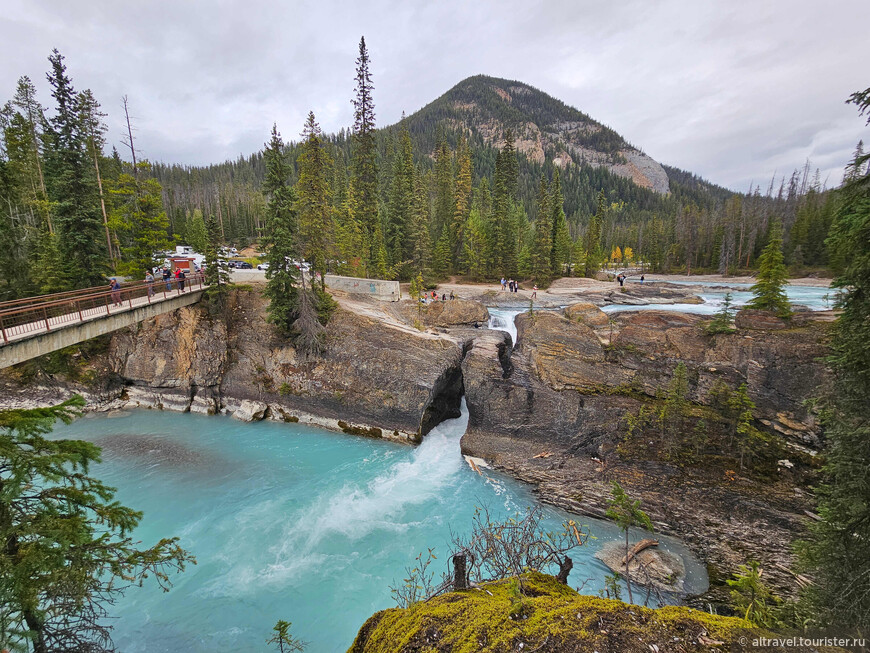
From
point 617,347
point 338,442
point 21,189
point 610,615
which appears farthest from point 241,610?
point 21,189

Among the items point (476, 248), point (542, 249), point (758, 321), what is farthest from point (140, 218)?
point (542, 249)

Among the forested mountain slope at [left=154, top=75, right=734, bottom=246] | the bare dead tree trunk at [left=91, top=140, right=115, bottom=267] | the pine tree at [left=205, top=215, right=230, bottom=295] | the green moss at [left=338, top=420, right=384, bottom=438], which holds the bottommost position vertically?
the green moss at [left=338, top=420, right=384, bottom=438]

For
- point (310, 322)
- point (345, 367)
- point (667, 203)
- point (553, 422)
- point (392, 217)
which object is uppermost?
point (667, 203)

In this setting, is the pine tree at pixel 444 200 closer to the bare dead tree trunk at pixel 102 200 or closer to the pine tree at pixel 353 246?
the pine tree at pixel 353 246

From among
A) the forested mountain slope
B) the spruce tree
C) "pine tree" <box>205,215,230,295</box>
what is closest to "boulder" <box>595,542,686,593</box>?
the spruce tree

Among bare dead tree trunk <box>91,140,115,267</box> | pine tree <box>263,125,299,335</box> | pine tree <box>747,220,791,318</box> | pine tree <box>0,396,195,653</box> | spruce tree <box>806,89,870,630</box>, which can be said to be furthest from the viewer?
bare dead tree trunk <box>91,140,115,267</box>

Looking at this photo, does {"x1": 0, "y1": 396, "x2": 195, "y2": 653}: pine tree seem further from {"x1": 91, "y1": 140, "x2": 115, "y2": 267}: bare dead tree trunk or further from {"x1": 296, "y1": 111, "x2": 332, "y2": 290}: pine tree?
{"x1": 91, "y1": 140, "x2": 115, "y2": 267}: bare dead tree trunk

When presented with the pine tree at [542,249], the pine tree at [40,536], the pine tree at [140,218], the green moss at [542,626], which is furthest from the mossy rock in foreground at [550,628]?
the pine tree at [542,249]

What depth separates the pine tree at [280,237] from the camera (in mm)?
21508

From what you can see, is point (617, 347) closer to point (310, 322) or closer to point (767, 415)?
point (767, 415)

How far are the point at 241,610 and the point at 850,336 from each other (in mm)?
18306

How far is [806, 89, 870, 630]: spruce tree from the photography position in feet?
24.8

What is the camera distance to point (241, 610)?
37.1 feet

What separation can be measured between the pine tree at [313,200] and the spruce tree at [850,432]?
2423 centimetres
